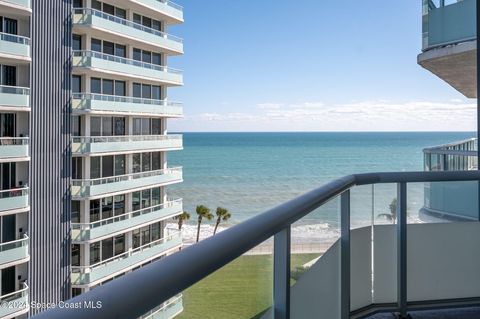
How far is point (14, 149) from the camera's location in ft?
41.5

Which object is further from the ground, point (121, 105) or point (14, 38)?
point (14, 38)

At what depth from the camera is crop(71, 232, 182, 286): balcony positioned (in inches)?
596

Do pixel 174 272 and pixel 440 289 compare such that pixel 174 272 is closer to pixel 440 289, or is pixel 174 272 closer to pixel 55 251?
pixel 440 289

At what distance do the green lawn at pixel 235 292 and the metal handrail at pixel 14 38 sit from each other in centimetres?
1329

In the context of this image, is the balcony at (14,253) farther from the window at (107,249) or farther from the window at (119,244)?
the window at (119,244)

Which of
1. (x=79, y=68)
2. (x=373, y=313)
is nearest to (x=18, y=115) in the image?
(x=79, y=68)

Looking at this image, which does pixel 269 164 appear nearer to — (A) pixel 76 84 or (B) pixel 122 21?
(B) pixel 122 21

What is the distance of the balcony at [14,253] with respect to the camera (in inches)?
497

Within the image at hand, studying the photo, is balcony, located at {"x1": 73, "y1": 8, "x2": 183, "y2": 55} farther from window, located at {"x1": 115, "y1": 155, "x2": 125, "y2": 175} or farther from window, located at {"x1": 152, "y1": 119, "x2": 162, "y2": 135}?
window, located at {"x1": 115, "y1": 155, "x2": 125, "y2": 175}

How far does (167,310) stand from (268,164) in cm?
4298

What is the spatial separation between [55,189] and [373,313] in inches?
571

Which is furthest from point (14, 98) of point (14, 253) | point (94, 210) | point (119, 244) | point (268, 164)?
point (268, 164)

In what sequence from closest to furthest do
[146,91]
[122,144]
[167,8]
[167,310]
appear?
[167,310], [122,144], [146,91], [167,8]

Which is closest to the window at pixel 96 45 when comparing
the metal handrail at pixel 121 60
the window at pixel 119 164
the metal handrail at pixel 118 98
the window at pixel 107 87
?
the metal handrail at pixel 121 60
